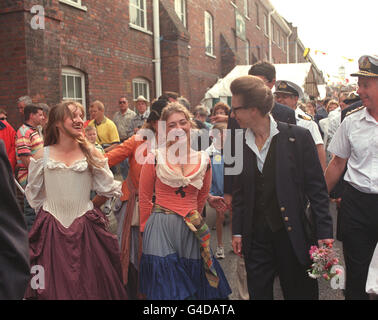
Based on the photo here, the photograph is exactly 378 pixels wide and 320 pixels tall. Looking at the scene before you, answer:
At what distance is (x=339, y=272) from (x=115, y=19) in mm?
10310

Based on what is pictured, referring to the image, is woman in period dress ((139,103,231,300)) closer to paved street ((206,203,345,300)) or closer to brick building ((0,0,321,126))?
paved street ((206,203,345,300))

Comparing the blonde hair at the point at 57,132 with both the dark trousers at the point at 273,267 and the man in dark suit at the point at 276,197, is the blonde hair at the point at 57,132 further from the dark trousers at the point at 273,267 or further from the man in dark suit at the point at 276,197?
the dark trousers at the point at 273,267

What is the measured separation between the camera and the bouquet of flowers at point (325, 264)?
256cm

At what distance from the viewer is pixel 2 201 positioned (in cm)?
138

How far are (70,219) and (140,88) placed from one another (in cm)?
1019

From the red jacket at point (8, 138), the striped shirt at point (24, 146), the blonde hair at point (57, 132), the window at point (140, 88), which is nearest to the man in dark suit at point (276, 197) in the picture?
the blonde hair at point (57, 132)

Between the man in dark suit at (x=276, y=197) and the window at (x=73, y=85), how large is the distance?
764 centimetres

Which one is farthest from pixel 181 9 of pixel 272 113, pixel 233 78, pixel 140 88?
pixel 272 113

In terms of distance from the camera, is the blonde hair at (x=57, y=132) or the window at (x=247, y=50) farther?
the window at (x=247, y=50)

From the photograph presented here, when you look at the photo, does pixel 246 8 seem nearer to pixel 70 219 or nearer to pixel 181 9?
pixel 181 9

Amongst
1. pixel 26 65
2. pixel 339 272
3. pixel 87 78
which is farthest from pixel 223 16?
pixel 339 272

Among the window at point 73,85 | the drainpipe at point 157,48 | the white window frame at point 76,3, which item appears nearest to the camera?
the white window frame at point 76,3

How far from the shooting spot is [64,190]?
11.7 ft

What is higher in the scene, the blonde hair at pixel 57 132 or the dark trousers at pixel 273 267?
the blonde hair at pixel 57 132
